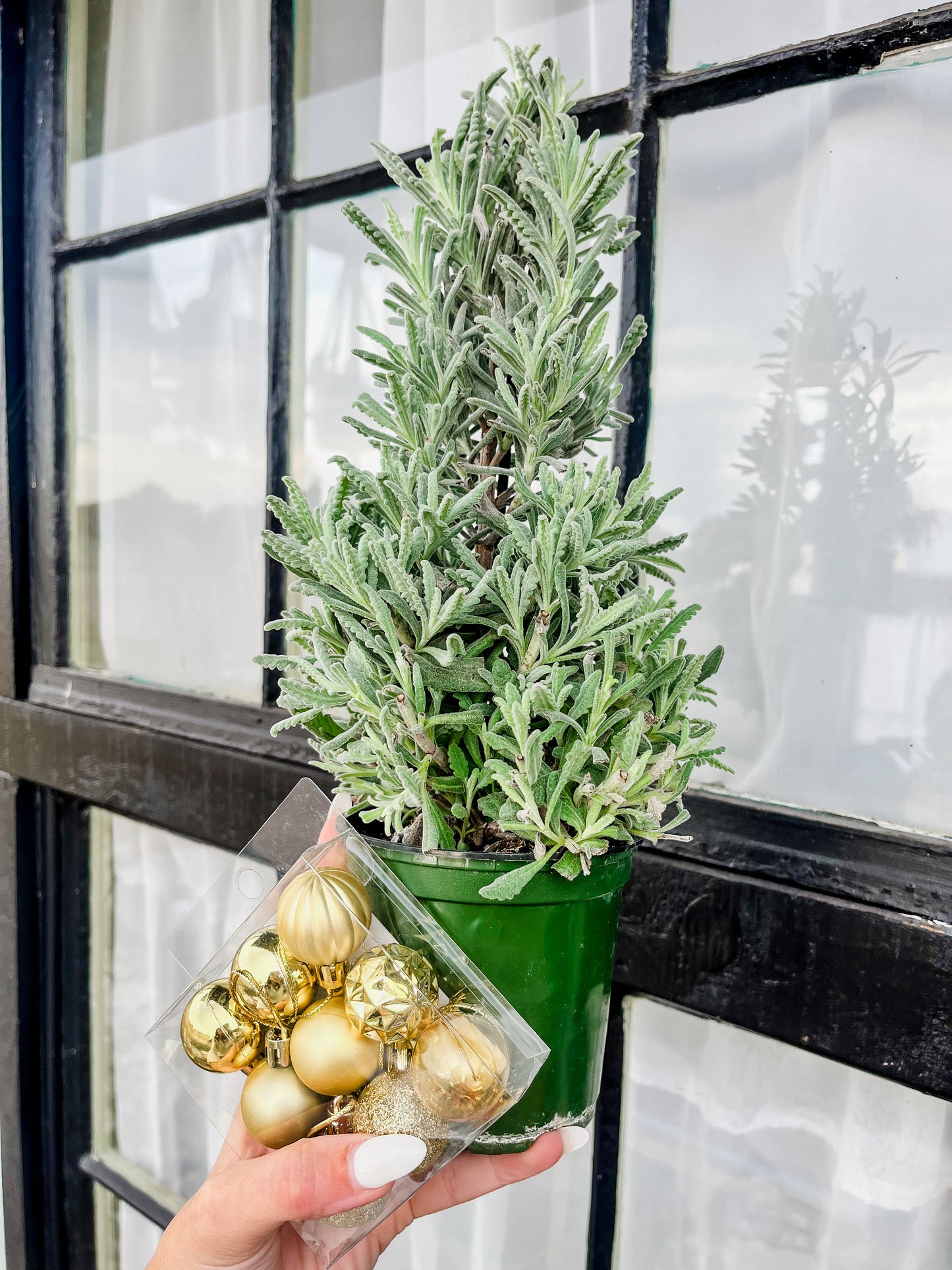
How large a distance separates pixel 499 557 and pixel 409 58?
87 centimetres

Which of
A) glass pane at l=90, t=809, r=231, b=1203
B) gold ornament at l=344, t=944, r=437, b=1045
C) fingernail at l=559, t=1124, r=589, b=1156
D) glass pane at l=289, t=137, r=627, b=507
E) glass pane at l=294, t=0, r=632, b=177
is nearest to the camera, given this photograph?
gold ornament at l=344, t=944, r=437, b=1045

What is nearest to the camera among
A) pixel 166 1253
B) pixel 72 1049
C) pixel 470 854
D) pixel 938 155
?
pixel 470 854

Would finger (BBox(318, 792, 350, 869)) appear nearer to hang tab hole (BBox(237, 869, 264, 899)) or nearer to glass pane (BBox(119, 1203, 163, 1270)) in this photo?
hang tab hole (BBox(237, 869, 264, 899))

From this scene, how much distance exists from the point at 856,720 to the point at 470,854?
0.46m

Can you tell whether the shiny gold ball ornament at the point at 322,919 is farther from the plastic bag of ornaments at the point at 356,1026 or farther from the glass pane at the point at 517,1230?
the glass pane at the point at 517,1230

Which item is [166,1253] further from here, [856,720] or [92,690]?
[92,690]

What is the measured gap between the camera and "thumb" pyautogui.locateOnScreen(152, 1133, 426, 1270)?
44 cm

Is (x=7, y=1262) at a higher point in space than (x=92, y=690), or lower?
lower

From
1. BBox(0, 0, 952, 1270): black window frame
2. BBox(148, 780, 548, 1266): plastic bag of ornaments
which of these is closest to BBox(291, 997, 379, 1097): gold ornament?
BBox(148, 780, 548, 1266): plastic bag of ornaments

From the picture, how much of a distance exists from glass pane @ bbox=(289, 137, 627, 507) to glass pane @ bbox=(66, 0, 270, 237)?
0.52 feet

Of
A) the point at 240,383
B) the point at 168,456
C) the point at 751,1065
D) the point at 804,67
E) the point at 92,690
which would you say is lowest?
the point at 751,1065

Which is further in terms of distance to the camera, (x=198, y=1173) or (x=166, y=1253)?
(x=198, y=1173)

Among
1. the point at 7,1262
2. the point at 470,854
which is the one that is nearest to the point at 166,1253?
the point at 470,854

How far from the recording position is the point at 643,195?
32.6 inches
